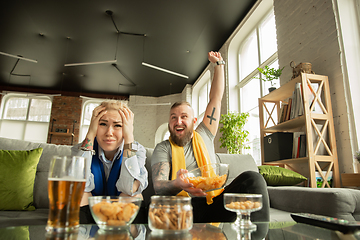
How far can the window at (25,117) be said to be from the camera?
365 inches

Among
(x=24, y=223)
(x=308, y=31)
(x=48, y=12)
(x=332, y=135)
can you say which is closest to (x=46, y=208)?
(x=24, y=223)

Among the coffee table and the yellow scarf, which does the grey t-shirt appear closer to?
the yellow scarf

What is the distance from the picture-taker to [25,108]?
955 cm

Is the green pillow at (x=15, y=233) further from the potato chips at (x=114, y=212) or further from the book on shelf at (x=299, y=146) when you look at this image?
the book on shelf at (x=299, y=146)

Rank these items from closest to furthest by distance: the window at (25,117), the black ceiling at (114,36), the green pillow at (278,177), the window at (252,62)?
1. the green pillow at (278,177)
2. the window at (252,62)
3. the black ceiling at (114,36)
4. the window at (25,117)

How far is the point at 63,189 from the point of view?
21.5 inches

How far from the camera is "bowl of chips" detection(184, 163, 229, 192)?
98 centimetres

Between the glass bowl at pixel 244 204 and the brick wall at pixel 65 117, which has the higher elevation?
the brick wall at pixel 65 117

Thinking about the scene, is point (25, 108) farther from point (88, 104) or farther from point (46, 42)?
point (46, 42)

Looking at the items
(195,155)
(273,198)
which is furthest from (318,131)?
(195,155)

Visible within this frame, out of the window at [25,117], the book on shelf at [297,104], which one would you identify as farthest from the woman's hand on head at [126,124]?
the window at [25,117]

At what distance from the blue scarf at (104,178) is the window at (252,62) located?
10.7 feet

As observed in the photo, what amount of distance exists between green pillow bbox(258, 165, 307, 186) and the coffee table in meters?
1.45

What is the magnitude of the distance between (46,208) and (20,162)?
35cm
